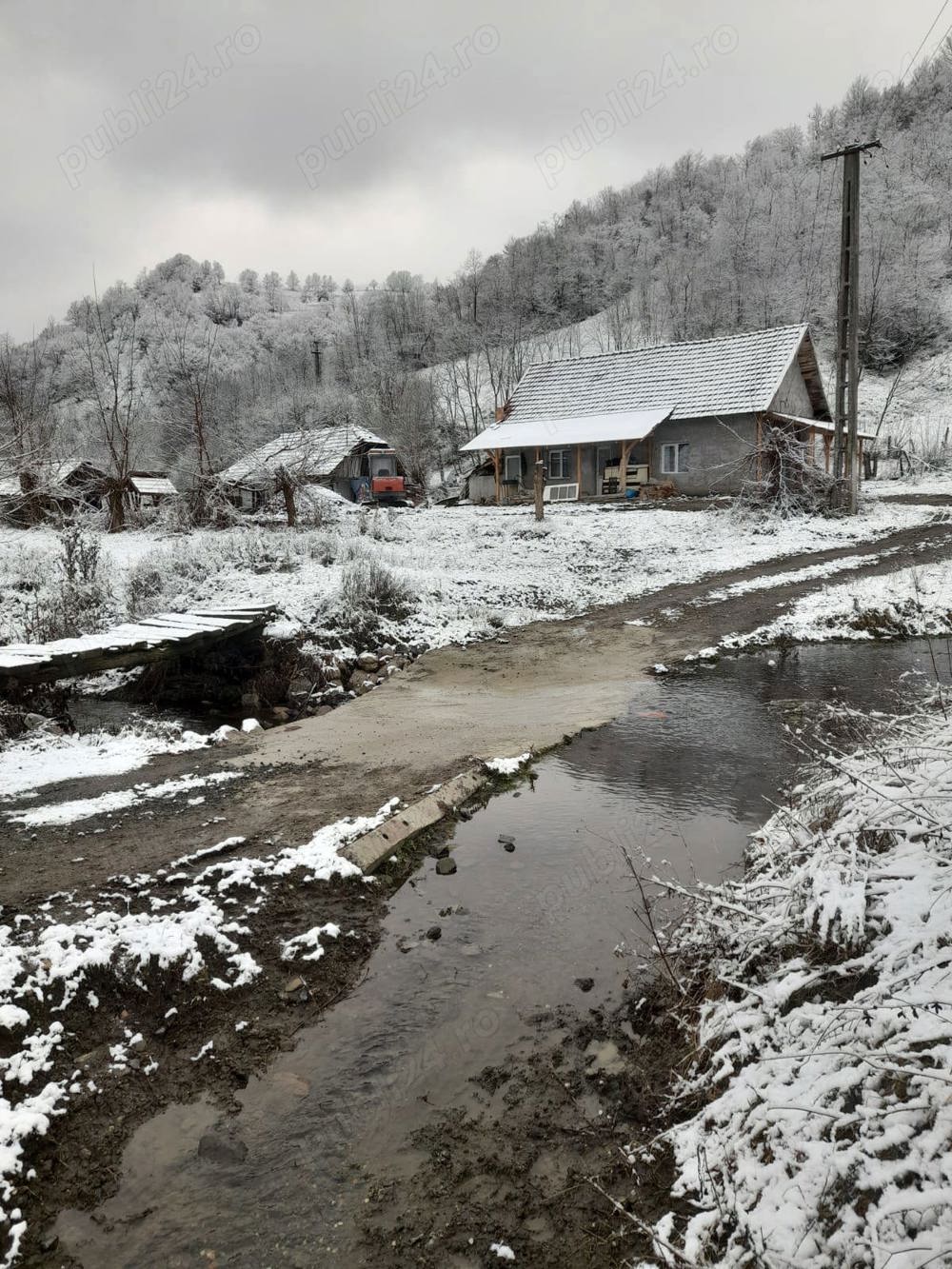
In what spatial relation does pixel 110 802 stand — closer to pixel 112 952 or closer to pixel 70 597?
pixel 112 952

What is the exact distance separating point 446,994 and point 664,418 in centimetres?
2684

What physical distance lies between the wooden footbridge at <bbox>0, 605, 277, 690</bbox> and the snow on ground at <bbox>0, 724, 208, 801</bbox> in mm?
881

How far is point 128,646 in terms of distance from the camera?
27.6ft

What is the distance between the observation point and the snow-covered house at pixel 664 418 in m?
27.0

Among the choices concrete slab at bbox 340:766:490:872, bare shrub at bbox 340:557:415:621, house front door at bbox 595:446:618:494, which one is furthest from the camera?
house front door at bbox 595:446:618:494

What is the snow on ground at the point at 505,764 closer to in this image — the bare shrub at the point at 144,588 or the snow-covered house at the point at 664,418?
the bare shrub at the point at 144,588

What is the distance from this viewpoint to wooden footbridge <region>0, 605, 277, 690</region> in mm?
7723

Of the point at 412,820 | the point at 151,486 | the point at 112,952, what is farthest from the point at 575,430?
the point at 112,952

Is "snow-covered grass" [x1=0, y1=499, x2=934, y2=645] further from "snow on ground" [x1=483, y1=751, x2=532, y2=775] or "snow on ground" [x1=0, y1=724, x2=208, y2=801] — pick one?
"snow on ground" [x1=483, y1=751, x2=532, y2=775]

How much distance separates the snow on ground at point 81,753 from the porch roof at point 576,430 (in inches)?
880

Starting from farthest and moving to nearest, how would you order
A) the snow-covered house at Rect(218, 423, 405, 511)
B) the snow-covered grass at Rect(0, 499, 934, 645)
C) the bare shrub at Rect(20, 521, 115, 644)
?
1. the snow-covered house at Rect(218, 423, 405, 511)
2. the snow-covered grass at Rect(0, 499, 934, 645)
3. the bare shrub at Rect(20, 521, 115, 644)

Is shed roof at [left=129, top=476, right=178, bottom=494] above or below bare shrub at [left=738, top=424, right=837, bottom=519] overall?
above

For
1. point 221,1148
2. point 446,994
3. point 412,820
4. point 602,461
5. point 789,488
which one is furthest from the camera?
point 602,461

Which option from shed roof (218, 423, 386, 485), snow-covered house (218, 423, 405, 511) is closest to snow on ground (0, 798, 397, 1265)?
snow-covered house (218, 423, 405, 511)
